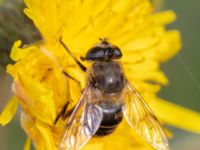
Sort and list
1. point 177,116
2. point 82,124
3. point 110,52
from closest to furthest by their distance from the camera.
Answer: point 82,124 → point 110,52 → point 177,116

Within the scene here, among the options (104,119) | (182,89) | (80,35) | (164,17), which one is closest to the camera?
(104,119)

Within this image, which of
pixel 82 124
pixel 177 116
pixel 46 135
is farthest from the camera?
pixel 177 116

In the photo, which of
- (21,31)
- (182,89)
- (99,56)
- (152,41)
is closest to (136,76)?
(152,41)

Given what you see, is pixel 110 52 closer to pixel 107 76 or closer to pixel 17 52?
pixel 107 76

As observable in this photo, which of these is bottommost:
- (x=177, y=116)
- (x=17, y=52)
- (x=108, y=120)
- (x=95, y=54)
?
(x=177, y=116)

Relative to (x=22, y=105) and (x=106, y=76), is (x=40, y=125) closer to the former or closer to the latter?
(x=22, y=105)

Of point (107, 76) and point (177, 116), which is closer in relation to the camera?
point (107, 76)

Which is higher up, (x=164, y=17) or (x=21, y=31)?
(x=21, y=31)

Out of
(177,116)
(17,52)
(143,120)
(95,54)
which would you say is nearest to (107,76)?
(95,54)
